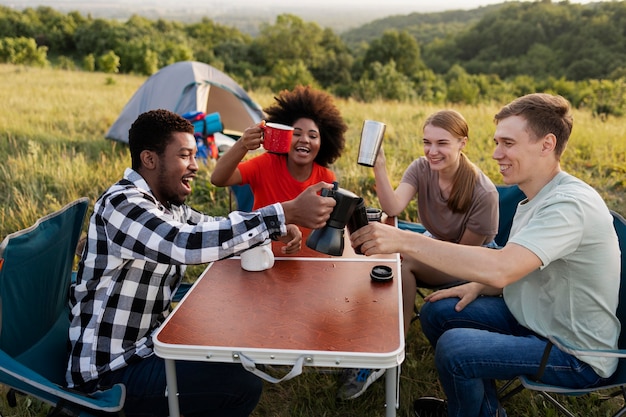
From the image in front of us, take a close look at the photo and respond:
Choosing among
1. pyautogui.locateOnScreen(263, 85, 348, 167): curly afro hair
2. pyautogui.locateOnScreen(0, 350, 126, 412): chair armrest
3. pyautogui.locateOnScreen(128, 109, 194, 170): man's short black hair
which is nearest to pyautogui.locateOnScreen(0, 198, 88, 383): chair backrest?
pyautogui.locateOnScreen(0, 350, 126, 412): chair armrest

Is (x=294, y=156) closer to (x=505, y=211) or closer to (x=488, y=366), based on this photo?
(x=505, y=211)

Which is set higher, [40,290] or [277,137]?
[277,137]

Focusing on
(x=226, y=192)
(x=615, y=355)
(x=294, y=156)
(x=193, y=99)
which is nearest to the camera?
(x=615, y=355)

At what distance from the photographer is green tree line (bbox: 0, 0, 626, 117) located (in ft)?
129

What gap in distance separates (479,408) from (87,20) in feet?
194

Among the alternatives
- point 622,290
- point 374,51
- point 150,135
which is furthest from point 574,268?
point 374,51

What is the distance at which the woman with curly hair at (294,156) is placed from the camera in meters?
3.31

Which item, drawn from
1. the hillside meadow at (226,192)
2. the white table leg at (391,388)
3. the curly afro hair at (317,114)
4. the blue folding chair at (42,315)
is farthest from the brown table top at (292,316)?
the curly afro hair at (317,114)

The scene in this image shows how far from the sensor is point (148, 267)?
2072 mm

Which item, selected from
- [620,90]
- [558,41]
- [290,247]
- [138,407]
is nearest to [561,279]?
[290,247]

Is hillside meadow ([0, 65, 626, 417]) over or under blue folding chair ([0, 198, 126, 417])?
under

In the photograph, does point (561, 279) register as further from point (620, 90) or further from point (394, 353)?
point (620, 90)

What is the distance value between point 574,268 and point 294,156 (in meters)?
1.83

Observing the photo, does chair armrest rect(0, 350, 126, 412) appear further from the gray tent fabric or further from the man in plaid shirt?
the gray tent fabric
